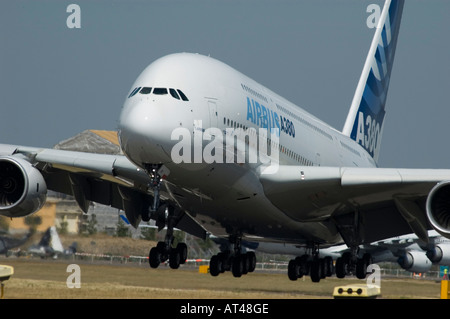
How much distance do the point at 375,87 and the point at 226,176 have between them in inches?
769

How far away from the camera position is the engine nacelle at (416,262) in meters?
54.9

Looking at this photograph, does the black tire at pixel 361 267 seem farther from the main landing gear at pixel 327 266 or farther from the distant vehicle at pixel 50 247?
the distant vehicle at pixel 50 247

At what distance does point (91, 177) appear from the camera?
24.6 m

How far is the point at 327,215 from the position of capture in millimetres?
24734

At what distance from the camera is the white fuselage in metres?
18.1

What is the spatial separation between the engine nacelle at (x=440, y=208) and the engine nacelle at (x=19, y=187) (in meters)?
9.89

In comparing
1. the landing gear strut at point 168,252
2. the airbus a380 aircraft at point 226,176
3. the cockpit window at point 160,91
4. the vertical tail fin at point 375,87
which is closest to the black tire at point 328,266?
Answer: the airbus a380 aircraft at point 226,176

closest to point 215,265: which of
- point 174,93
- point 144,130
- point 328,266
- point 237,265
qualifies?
point 237,265

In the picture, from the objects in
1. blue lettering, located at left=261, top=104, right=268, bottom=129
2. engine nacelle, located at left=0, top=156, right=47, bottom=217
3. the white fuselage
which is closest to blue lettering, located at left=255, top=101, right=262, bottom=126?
the white fuselage

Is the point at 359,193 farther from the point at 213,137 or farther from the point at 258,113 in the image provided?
the point at 213,137
